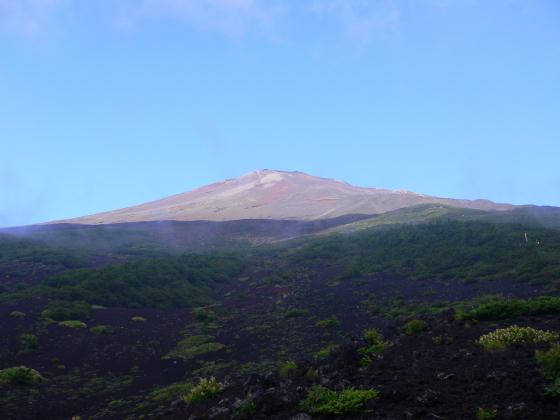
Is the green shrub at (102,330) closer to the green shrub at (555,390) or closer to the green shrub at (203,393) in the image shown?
the green shrub at (203,393)

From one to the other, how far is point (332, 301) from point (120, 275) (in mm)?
15338

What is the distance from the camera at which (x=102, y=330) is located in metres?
24.2

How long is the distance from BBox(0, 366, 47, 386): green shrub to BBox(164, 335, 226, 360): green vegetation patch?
15.1ft

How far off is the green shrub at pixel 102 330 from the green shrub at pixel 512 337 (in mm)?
18158

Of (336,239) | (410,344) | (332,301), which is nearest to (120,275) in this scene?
(332,301)

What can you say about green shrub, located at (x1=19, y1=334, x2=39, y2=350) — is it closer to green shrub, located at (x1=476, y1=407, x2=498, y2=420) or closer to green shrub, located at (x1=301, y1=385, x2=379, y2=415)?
green shrub, located at (x1=301, y1=385, x2=379, y2=415)

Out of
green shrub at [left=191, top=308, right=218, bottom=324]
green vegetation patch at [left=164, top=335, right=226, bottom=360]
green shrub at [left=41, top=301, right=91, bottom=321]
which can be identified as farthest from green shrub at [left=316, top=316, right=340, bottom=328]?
green shrub at [left=41, top=301, right=91, bottom=321]

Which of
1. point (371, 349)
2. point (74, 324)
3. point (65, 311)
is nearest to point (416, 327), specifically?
point (371, 349)

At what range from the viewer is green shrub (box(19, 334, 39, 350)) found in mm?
20969

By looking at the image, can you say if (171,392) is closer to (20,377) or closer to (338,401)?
(20,377)

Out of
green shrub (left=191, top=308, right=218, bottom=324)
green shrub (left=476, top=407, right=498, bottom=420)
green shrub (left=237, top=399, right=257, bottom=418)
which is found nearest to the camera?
green shrub (left=476, top=407, right=498, bottom=420)

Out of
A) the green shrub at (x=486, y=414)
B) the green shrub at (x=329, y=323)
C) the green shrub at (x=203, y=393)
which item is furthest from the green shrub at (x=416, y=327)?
the green shrub at (x=329, y=323)

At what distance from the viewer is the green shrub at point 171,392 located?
13611 millimetres

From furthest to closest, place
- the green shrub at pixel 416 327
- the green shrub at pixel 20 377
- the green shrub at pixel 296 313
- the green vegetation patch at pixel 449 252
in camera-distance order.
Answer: the green vegetation patch at pixel 449 252 < the green shrub at pixel 296 313 < the green shrub at pixel 20 377 < the green shrub at pixel 416 327
